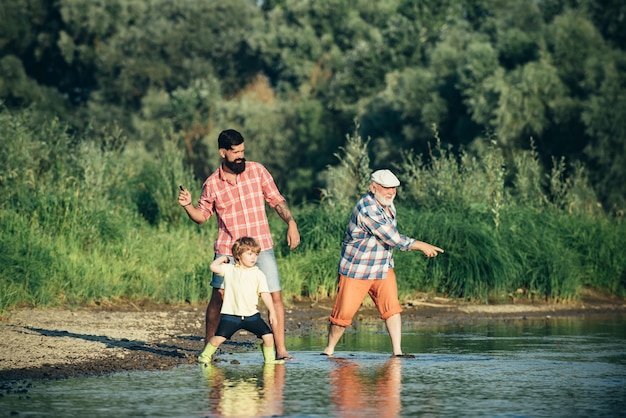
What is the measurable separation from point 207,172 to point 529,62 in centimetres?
1788

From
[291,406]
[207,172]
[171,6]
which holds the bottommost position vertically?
[291,406]

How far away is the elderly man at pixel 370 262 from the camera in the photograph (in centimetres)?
1087

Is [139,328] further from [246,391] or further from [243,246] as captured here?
[246,391]

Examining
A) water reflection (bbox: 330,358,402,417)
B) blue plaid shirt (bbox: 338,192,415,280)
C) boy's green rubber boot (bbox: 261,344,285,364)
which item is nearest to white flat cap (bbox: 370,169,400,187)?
blue plaid shirt (bbox: 338,192,415,280)

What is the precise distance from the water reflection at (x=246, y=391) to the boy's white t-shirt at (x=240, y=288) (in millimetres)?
546

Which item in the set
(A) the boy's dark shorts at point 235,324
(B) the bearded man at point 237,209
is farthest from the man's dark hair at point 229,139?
(A) the boy's dark shorts at point 235,324

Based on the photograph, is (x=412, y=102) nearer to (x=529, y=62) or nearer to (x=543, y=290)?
(x=529, y=62)

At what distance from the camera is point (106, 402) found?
27.8ft

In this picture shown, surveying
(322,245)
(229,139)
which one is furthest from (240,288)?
(322,245)

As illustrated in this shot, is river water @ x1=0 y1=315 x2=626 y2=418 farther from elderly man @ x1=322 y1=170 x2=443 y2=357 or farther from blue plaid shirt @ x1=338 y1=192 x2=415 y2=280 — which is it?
blue plaid shirt @ x1=338 y1=192 x2=415 y2=280

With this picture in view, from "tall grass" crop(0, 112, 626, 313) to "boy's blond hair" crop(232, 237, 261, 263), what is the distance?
196 inches

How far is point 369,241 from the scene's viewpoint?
11.0m

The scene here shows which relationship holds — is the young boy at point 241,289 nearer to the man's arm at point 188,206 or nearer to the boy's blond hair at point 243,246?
the boy's blond hair at point 243,246

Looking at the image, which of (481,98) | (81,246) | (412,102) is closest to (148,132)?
(412,102)
